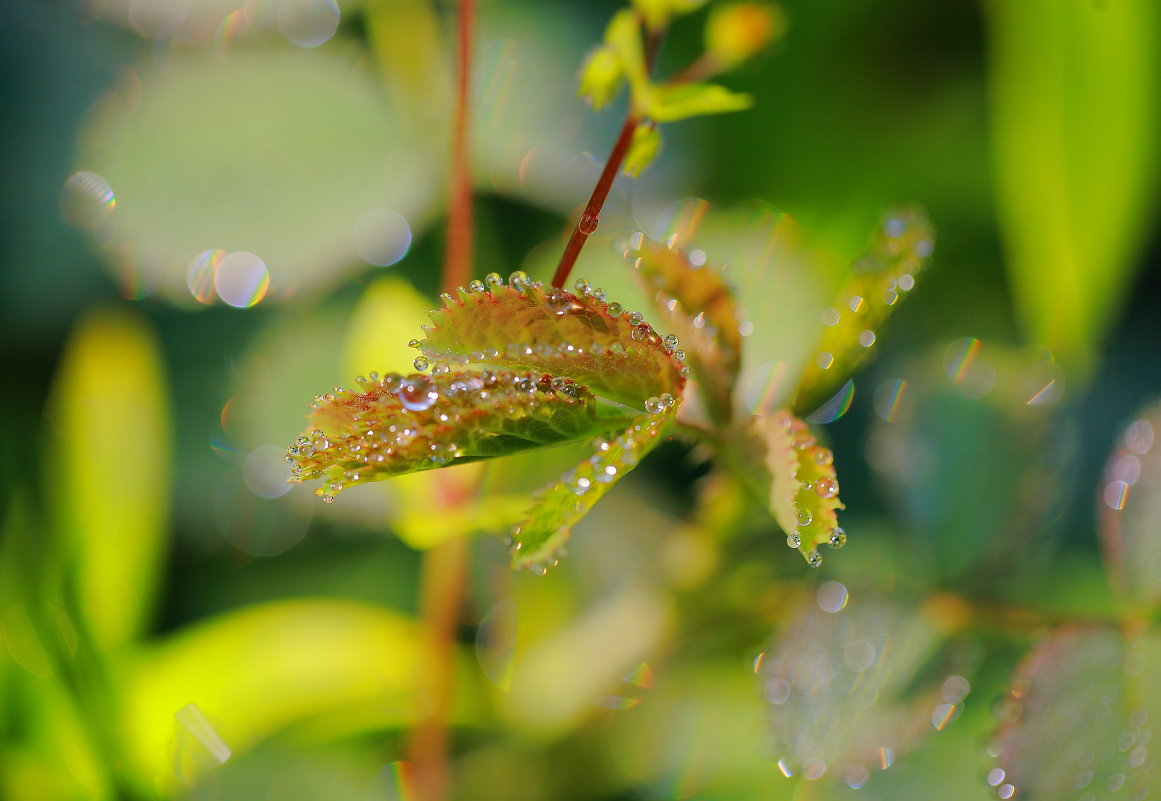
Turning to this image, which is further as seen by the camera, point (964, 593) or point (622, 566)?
point (622, 566)

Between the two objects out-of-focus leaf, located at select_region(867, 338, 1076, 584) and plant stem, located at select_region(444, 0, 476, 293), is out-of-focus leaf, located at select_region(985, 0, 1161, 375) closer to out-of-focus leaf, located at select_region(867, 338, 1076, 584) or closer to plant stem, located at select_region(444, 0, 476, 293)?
out-of-focus leaf, located at select_region(867, 338, 1076, 584)

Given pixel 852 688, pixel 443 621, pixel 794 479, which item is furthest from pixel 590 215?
pixel 443 621

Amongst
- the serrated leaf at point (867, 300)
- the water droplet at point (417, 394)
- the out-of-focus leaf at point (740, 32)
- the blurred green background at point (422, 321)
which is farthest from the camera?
the blurred green background at point (422, 321)

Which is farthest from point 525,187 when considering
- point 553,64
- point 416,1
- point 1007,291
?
point 1007,291

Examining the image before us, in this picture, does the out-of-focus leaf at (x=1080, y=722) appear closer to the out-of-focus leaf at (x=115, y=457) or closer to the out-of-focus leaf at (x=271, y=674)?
the out-of-focus leaf at (x=271, y=674)

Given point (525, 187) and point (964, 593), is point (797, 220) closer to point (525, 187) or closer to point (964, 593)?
point (525, 187)

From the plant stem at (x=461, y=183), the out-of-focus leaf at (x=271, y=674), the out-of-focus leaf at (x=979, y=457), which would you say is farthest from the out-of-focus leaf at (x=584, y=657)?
the plant stem at (x=461, y=183)

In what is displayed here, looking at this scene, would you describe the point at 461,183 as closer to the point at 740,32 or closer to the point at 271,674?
the point at 740,32

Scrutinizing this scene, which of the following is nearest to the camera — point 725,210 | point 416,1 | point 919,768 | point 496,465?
point 919,768
